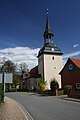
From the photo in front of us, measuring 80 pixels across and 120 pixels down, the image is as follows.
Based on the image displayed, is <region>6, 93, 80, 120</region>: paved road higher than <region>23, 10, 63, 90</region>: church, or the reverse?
<region>23, 10, 63, 90</region>: church

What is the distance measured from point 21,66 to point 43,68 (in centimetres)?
2025

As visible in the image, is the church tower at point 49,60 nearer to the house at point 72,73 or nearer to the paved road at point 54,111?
the house at point 72,73

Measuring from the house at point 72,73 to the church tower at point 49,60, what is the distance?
36.6 feet

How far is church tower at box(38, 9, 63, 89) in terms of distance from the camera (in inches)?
2170

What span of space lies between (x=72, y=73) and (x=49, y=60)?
53.6 feet

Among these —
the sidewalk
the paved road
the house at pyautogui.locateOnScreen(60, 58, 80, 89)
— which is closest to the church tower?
the house at pyautogui.locateOnScreen(60, 58, 80, 89)

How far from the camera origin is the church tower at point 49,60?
181ft

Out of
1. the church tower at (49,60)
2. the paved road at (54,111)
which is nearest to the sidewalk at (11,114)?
the paved road at (54,111)

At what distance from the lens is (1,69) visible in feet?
204

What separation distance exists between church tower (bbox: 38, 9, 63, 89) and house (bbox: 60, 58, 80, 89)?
1115 cm

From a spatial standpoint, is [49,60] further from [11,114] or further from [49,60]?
[11,114]

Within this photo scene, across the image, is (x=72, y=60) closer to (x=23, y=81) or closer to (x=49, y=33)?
(x=49, y=33)

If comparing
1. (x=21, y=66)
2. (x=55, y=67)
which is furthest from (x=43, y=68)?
(x=21, y=66)

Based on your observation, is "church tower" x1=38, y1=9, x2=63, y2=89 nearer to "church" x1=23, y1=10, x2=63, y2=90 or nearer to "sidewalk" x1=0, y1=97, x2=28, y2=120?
"church" x1=23, y1=10, x2=63, y2=90
